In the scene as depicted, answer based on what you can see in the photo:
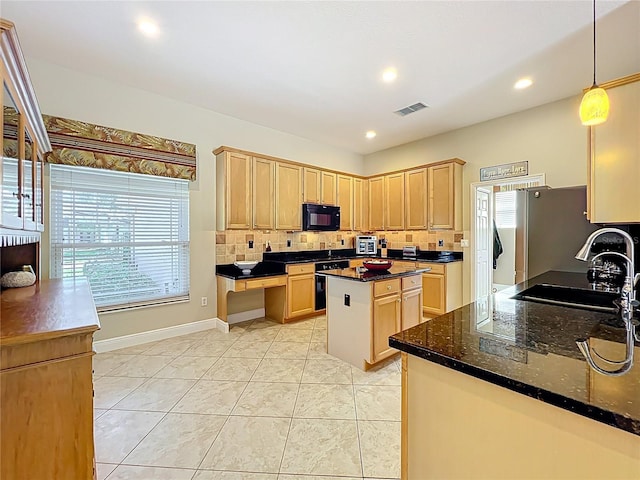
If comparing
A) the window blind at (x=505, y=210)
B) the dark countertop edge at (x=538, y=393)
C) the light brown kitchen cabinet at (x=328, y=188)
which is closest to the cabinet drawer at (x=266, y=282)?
the light brown kitchen cabinet at (x=328, y=188)

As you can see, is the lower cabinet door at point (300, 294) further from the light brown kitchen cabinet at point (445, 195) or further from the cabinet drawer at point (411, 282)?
the light brown kitchen cabinet at point (445, 195)

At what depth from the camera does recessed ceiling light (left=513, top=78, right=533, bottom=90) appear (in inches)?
126

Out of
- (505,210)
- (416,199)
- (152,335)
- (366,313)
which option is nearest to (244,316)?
(152,335)

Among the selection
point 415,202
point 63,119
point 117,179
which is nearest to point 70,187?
point 117,179

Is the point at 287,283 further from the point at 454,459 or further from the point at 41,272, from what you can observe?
the point at 454,459

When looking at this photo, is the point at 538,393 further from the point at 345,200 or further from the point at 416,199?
the point at 345,200

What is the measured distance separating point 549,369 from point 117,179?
13.2 feet

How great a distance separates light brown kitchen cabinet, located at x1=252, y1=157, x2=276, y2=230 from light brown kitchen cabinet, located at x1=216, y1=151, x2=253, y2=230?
0.33 ft

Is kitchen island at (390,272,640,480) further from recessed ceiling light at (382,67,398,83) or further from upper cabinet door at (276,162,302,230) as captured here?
upper cabinet door at (276,162,302,230)

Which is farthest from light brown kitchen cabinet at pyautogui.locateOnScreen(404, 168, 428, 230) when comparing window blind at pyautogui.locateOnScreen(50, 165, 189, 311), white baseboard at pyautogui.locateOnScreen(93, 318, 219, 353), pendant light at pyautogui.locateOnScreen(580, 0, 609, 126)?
window blind at pyautogui.locateOnScreen(50, 165, 189, 311)

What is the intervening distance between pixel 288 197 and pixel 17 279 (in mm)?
3221

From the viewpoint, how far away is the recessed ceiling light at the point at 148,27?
230 centimetres

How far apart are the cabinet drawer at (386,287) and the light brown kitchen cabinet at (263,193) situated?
7.34 feet

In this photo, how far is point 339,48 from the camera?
2.61 m
